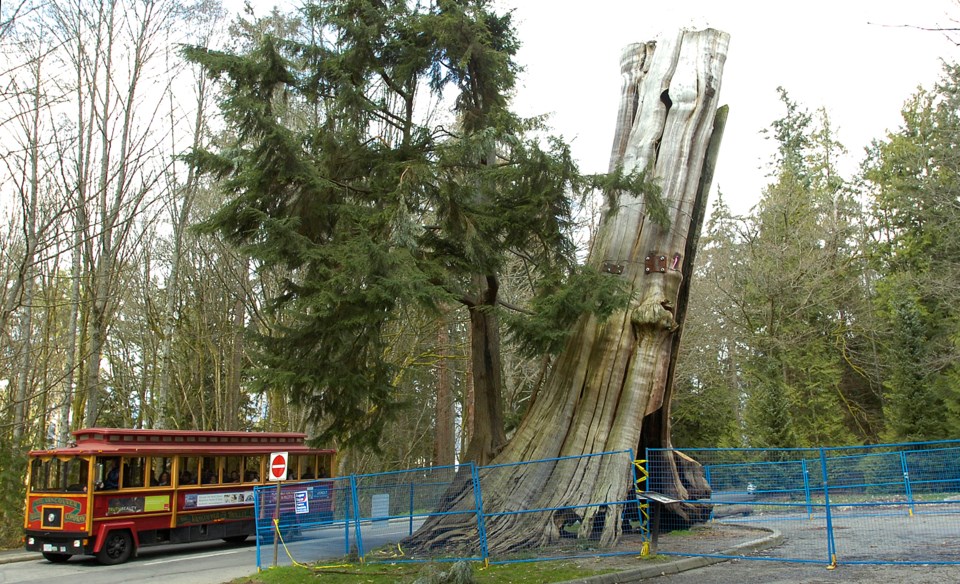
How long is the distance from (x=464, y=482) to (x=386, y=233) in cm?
437

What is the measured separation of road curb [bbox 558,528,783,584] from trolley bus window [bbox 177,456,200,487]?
10.3m

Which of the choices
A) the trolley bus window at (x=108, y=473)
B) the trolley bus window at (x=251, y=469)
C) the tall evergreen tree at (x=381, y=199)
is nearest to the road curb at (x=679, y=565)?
the tall evergreen tree at (x=381, y=199)

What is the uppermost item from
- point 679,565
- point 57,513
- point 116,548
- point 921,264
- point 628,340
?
point 921,264

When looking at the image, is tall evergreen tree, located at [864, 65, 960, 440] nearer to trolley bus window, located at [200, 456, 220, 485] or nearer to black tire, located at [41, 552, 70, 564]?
trolley bus window, located at [200, 456, 220, 485]

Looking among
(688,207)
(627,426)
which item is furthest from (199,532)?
(688,207)

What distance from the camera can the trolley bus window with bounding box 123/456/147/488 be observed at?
48.8ft

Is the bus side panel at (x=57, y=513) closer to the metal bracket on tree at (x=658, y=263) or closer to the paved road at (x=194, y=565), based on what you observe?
the paved road at (x=194, y=565)

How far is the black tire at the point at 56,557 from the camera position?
14727 millimetres

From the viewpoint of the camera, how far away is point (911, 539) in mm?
11445

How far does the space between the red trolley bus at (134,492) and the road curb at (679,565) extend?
997 cm

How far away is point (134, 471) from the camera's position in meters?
15.0

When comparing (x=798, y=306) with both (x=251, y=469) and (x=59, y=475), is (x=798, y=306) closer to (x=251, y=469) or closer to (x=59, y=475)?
(x=251, y=469)

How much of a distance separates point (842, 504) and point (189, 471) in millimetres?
12772

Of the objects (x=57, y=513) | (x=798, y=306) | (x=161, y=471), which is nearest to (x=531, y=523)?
(x=161, y=471)
